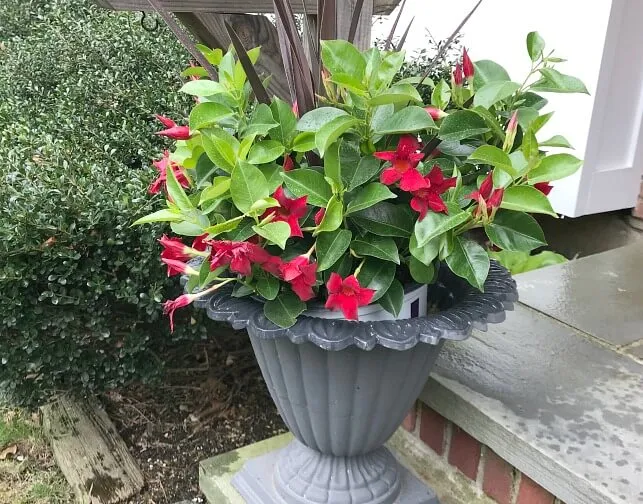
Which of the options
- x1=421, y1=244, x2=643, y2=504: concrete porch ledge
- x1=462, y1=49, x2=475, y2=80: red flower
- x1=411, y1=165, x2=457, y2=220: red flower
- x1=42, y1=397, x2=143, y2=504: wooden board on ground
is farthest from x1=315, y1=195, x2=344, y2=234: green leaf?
x1=42, y1=397, x2=143, y2=504: wooden board on ground

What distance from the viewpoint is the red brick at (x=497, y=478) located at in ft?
4.46

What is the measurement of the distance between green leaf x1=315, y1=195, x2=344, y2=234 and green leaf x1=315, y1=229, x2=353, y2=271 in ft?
0.10

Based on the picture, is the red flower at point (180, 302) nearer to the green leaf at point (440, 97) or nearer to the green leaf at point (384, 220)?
the green leaf at point (384, 220)

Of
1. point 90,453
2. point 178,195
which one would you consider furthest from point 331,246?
point 90,453

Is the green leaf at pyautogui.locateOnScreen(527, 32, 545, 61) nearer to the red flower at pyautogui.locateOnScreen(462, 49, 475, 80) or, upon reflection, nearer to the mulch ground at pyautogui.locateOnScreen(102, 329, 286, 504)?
the red flower at pyautogui.locateOnScreen(462, 49, 475, 80)

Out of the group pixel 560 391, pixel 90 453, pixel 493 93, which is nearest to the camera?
pixel 493 93

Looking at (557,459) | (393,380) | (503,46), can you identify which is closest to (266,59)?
(393,380)

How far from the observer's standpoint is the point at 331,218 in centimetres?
93

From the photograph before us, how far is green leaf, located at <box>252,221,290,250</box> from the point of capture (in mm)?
881

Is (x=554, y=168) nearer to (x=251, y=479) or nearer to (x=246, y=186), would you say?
(x=246, y=186)

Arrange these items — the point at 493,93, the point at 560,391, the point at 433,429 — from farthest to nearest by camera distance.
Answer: the point at 433,429 → the point at 560,391 → the point at 493,93

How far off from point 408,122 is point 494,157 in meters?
0.13

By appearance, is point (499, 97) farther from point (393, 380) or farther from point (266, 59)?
point (266, 59)

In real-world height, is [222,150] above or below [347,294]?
above
